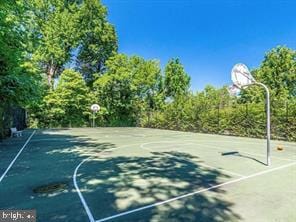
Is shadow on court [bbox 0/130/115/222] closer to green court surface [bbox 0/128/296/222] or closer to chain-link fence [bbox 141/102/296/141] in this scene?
green court surface [bbox 0/128/296/222]

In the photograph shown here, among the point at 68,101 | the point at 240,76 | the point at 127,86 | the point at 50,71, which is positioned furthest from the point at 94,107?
the point at 240,76

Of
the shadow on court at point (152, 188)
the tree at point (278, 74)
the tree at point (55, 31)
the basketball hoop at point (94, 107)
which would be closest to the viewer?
the shadow on court at point (152, 188)

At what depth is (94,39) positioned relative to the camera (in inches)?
1268

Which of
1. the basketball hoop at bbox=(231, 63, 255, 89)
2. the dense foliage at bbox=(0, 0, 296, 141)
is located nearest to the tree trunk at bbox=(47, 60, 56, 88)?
the dense foliage at bbox=(0, 0, 296, 141)

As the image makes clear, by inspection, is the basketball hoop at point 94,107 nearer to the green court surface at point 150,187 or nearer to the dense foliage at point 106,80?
the dense foliage at point 106,80

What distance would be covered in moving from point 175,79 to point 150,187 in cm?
2905

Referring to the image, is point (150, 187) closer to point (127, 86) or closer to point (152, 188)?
point (152, 188)

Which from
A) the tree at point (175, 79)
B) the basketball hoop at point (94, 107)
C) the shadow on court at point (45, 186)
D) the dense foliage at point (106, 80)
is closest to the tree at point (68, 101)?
the dense foliage at point (106, 80)

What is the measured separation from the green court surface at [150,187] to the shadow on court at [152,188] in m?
0.01

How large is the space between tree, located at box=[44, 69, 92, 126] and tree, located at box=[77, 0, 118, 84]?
4.28 metres

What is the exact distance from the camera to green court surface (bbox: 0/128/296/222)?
4383mm

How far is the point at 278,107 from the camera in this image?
15586 mm

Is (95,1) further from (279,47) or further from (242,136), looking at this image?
(242,136)

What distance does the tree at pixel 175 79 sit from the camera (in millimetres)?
34125
